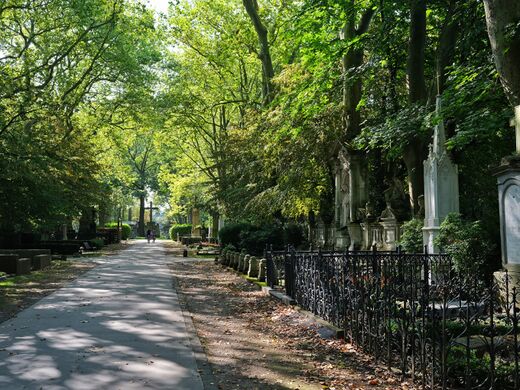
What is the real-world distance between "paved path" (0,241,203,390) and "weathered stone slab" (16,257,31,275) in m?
6.66

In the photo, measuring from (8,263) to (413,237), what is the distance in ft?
45.3

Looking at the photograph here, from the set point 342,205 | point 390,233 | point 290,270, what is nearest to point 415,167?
point 390,233

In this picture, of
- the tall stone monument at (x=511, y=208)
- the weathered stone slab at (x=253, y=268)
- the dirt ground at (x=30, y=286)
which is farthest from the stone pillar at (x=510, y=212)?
the weathered stone slab at (x=253, y=268)

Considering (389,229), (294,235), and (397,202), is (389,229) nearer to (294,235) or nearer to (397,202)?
(397,202)

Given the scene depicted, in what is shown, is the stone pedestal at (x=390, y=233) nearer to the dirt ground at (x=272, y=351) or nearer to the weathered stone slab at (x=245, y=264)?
the dirt ground at (x=272, y=351)

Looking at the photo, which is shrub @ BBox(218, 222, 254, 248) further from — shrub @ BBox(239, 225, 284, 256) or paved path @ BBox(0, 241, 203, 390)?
paved path @ BBox(0, 241, 203, 390)

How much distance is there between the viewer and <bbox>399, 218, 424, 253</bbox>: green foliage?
13.0m

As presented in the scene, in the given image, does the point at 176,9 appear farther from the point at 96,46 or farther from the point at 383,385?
the point at 383,385

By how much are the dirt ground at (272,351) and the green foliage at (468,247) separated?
330 cm

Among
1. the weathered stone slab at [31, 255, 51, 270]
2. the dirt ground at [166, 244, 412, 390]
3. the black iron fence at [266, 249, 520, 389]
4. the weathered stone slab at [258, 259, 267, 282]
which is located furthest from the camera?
the weathered stone slab at [31, 255, 51, 270]

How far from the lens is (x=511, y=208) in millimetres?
8570

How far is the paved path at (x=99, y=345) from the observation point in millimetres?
5801

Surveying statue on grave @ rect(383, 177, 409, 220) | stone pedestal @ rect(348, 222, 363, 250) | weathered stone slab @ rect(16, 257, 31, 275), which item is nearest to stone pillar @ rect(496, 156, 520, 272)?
statue on grave @ rect(383, 177, 409, 220)

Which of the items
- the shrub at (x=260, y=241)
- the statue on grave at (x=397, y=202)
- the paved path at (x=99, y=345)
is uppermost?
the statue on grave at (x=397, y=202)
